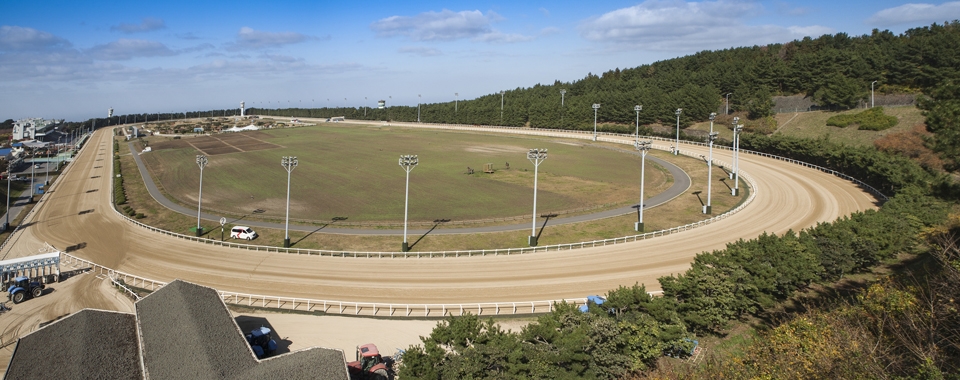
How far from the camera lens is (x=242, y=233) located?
4394cm

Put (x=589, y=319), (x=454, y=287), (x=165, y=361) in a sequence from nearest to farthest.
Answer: (x=165, y=361) < (x=589, y=319) < (x=454, y=287)

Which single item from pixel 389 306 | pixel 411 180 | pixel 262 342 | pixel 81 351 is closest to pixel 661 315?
pixel 389 306

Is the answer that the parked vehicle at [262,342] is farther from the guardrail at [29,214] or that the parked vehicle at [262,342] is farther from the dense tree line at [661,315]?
the guardrail at [29,214]

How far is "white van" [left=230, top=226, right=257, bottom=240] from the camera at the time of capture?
143 ft

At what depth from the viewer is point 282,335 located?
85.2ft

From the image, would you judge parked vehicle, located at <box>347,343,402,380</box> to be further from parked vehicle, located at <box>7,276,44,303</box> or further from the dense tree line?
parked vehicle, located at <box>7,276,44,303</box>

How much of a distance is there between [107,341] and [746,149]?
91159 millimetres

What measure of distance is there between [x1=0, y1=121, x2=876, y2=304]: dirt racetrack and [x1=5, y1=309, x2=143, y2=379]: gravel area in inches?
416

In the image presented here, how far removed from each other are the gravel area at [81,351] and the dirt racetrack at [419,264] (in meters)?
10.6

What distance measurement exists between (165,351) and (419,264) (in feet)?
61.7

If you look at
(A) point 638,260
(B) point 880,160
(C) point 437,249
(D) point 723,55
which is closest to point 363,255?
(C) point 437,249

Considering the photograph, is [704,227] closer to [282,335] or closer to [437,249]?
[437,249]

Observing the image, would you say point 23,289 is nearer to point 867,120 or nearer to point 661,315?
point 661,315

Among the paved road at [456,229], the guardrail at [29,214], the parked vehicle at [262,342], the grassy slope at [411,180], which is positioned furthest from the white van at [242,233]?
the parked vehicle at [262,342]
